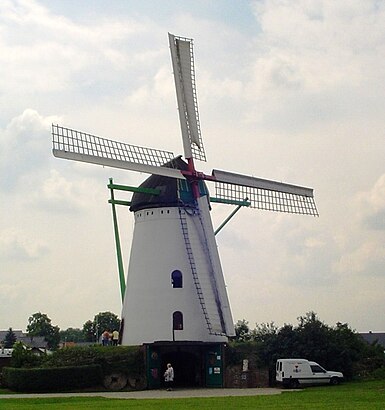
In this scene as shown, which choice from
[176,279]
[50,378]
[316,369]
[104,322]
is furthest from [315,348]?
[104,322]

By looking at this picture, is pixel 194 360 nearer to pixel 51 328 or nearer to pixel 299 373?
pixel 299 373

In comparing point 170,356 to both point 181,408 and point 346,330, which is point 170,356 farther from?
point 181,408

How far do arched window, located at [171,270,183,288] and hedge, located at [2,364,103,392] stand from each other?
247 inches

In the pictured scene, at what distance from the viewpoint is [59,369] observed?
33.8 m

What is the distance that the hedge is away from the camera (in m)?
33.2

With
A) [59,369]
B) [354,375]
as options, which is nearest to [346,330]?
[354,375]

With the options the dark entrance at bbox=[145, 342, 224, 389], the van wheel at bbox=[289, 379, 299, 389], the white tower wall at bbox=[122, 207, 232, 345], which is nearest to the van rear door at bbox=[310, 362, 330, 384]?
the van wheel at bbox=[289, 379, 299, 389]

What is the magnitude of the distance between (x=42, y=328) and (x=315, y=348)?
83.1 m

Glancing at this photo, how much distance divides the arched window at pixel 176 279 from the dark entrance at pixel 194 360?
10.4 ft

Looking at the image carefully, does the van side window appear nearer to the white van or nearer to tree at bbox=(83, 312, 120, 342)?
the white van

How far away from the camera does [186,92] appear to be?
40906mm

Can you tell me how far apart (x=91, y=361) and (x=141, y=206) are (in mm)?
8726

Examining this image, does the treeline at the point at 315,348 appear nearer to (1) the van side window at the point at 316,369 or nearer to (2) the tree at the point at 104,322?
(1) the van side window at the point at 316,369

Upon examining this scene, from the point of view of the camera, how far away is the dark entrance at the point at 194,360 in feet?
119
